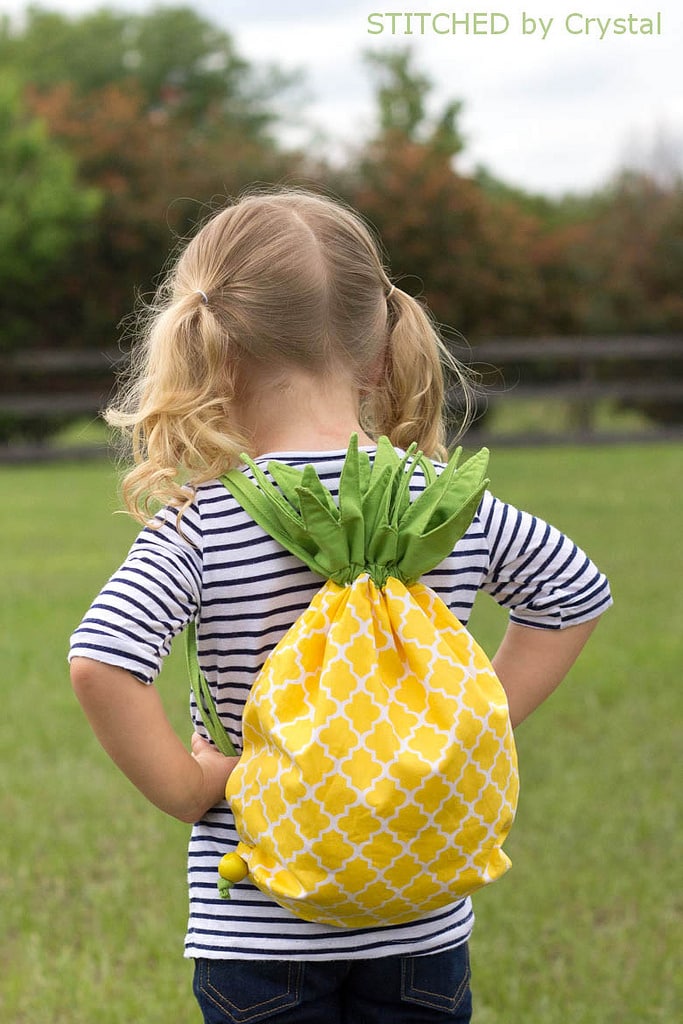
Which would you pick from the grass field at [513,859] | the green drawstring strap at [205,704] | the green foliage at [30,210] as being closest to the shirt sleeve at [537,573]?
the green drawstring strap at [205,704]

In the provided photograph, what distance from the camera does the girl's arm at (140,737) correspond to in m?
1.28

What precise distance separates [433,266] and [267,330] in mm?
17580

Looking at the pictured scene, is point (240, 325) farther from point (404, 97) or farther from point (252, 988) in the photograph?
point (404, 97)

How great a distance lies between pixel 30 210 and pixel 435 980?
1650 cm

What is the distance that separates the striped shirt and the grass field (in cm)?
105

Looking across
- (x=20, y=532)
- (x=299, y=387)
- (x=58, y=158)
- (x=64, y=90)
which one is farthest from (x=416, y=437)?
(x=64, y=90)

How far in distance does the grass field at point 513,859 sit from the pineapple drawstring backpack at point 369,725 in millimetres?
1156

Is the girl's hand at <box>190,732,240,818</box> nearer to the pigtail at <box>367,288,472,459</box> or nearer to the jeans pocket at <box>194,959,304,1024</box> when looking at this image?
the jeans pocket at <box>194,959,304,1024</box>

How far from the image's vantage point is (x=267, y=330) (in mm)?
1428

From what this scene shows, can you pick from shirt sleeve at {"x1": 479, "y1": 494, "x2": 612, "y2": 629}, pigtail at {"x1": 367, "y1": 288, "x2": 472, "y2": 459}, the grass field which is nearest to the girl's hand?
shirt sleeve at {"x1": 479, "y1": 494, "x2": 612, "y2": 629}

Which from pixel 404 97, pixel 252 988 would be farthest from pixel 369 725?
pixel 404 97

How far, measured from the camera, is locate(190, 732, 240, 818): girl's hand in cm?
138

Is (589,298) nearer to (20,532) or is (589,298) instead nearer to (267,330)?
(20,532)

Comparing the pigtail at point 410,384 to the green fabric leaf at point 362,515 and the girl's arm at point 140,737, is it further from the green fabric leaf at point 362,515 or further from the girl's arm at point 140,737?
the girl's arm at point 140,737
